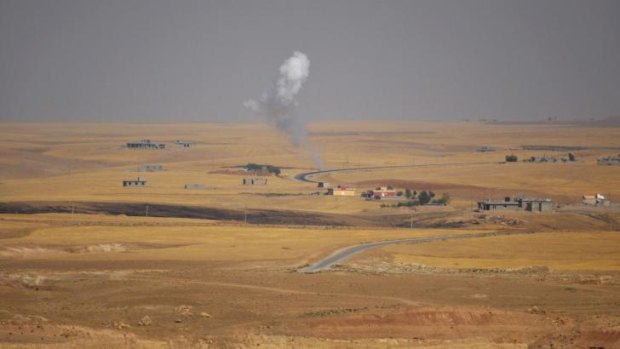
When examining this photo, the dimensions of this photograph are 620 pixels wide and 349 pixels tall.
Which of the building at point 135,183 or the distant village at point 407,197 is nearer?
the distant village at point 407,197

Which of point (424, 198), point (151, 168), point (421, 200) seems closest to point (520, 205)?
point (421, 200)

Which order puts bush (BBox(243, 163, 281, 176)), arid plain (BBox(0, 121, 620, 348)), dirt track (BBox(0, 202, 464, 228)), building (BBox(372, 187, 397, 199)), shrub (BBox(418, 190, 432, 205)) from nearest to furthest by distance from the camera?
1. arid plain (BBox(0, 121, 620, 348))
2. dirt track (BBox(0, 202, 464, 228))
3. shrub (BBox(418, 190, 432, 205))
4. building (BBox(372, 187, 397, 199))
5. bush (BBox(243, 163, 281, 176))

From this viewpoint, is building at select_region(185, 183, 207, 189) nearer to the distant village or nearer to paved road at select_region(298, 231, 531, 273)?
the distant village

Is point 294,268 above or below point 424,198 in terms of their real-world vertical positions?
below

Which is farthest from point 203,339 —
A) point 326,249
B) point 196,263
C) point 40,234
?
point 40,234

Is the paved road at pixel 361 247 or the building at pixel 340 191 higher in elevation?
the building at pixel 340 191

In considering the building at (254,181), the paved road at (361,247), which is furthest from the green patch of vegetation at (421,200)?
the paved road at (361,247)

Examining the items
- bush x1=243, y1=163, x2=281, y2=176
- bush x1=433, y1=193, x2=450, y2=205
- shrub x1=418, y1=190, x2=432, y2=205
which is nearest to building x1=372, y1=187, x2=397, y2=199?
shrub x1=418, y1=190, x2=432, y2=205

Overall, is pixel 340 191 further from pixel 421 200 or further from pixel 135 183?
pixel 135 183

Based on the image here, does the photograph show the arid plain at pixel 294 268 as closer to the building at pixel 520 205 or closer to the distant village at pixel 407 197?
the distant village at pixel 407 197
